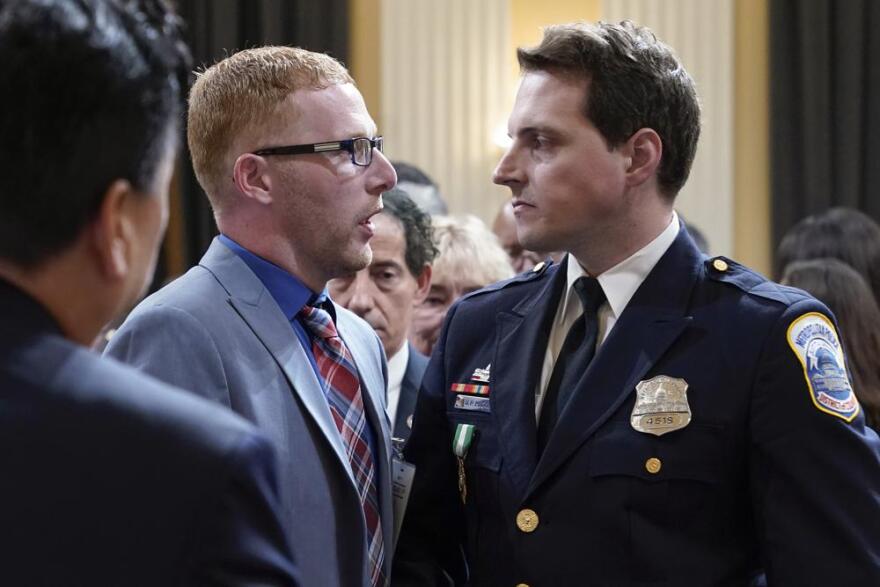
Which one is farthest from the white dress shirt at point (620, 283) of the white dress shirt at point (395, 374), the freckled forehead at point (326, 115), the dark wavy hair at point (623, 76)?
the white dress shirt at point (395, 374)

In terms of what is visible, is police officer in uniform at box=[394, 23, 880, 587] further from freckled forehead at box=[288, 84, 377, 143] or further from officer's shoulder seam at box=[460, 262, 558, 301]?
freckled forehead at box=[288, 84, 377, 143]

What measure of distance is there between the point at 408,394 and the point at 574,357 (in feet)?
3.42

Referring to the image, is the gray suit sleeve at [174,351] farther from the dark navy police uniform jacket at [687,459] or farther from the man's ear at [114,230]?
the man's ear at [114,230]

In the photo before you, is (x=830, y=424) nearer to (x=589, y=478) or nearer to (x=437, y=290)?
(x=589, y=478)

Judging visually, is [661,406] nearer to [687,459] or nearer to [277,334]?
[687,459]

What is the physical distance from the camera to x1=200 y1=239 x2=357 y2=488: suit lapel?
183cm

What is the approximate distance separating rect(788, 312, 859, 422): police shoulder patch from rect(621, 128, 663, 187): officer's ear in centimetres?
36

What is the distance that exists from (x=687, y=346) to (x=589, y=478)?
0.26 m

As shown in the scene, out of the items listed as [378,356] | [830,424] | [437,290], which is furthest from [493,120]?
[830,424]

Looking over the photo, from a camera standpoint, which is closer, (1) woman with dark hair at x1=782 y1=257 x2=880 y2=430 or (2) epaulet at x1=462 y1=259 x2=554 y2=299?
(2) epaulet at x1=462 y1=259 x2=554 y2=299

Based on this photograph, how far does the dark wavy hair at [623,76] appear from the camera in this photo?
2.02 meters

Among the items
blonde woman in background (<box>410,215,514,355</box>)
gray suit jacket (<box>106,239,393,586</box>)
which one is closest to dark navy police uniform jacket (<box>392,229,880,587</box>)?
gray suit jacket (<box>106,239,393,586</box>)

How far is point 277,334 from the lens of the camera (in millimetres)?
1864

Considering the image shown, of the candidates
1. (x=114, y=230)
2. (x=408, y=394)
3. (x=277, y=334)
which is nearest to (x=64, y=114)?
(x=114, y=230)
